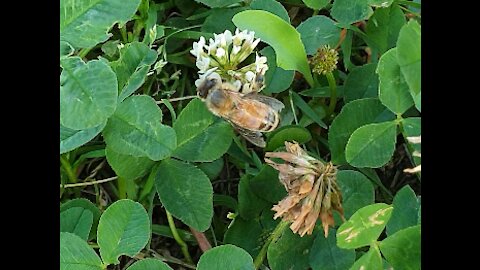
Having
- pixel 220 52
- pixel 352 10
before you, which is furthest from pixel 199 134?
pixel 352 10

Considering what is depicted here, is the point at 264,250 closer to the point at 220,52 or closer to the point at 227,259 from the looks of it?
the point at 227,259

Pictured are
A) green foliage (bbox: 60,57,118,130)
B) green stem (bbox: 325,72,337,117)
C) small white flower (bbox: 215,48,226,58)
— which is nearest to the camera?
green foliage (bbox: 60,57,118,130)

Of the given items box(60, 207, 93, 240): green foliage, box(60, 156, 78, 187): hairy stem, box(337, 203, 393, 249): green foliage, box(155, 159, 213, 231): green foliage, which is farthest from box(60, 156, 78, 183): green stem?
box(337, 203, 393, 249): green foliage

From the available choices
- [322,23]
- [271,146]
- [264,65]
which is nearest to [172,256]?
[271,146]

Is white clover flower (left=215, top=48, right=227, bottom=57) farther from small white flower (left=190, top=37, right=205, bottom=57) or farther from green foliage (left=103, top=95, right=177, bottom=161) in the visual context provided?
green foliage (left=103, top=95, right=177, bottom=161)


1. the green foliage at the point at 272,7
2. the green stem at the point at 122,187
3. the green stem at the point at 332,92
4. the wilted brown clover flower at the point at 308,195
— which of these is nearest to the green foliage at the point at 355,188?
the wilted brown clover flower at the point at 308,195

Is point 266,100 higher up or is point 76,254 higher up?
point 266,100

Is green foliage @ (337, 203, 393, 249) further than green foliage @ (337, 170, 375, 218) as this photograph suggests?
No
